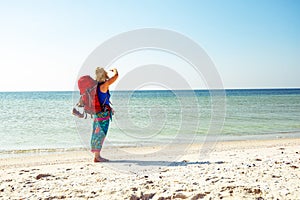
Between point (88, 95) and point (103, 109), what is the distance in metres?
0.42

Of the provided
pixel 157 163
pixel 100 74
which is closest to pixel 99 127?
pixel 100 74

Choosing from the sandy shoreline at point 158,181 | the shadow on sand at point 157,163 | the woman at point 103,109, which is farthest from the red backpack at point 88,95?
the shadow on sand at point 157,163

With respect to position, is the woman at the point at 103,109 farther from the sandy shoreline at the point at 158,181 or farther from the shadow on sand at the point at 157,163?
the shadow on sand at the point at 157,163

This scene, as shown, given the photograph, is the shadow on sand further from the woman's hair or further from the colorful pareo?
the woman's hair

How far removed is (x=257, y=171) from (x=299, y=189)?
104 centimetres

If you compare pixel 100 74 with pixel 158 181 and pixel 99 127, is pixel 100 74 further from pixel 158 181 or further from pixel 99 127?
pixel 158 181

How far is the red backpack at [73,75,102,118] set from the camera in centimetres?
577

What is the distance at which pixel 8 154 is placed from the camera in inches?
315

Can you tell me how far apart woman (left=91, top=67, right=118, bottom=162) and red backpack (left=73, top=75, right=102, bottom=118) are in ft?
0.28

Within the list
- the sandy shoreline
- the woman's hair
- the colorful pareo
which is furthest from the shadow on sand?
the woman's hair

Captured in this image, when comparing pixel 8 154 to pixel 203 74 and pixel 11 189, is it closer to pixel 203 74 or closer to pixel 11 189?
pixel 11 189

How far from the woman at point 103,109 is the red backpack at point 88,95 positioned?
8 cm

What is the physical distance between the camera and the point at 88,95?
5.80m

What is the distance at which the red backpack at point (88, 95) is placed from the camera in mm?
5773
